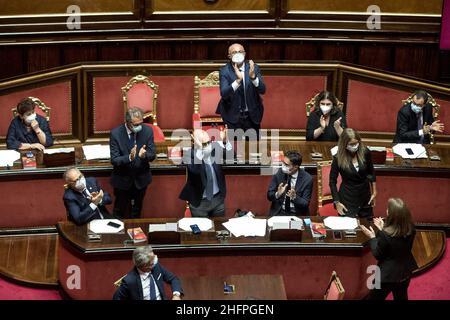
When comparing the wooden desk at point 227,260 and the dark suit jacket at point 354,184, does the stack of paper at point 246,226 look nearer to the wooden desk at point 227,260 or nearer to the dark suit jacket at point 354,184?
the wooden desk at point 227,260

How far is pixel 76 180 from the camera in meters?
7.49

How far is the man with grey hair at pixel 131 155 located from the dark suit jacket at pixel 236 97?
1020mm

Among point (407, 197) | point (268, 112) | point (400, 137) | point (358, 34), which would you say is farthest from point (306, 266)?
point (358, 34)

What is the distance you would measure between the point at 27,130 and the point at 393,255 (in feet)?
12.0

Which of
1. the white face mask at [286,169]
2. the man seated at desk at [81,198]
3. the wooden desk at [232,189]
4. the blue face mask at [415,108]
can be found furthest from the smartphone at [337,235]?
the blue face mask at [415,108]

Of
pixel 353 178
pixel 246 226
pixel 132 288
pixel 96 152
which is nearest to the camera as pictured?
pixel 132 288

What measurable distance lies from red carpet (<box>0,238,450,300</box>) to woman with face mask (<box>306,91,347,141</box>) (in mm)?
1607

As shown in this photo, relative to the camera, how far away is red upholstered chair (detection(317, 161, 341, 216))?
328 inches

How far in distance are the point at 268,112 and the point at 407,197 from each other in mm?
2071

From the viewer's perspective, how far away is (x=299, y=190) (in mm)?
7895

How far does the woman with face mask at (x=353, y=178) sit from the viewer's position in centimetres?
797

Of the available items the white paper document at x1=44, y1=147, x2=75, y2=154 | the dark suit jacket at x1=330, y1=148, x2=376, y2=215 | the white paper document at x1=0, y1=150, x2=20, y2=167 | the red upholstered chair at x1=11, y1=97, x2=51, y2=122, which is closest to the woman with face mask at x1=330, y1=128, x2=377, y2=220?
the dark suit jacket at x1=330, y1=148, x2=376, y2=215

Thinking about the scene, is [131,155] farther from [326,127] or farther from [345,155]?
[326,127]

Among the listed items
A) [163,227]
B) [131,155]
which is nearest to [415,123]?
[131,155]
